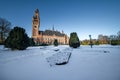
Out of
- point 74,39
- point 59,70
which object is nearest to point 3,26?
point 59,70

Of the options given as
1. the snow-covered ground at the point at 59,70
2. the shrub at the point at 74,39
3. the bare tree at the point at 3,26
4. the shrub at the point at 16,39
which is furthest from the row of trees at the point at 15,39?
the shrub at the point at 74,39

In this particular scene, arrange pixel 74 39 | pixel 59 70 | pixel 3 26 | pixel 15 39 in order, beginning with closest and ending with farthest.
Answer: pixel 59 70
pixel 3 26
pixel 15 39
pixel 74 39

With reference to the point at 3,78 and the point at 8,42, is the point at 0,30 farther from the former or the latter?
the point at 3,78

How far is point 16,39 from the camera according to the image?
15375 millimetres

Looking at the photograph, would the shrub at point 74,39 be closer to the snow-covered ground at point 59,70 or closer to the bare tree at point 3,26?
the bare tree at point 3,26

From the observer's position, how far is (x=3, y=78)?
400 cm

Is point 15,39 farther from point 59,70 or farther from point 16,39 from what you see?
point 59,70

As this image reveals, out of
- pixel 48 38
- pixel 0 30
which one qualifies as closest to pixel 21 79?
pixel 0 30

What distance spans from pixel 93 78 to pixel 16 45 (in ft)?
44.2

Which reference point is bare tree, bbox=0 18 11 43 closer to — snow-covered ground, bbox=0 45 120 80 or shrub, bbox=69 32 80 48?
snow-covered ground, bbox=0 45 120 80

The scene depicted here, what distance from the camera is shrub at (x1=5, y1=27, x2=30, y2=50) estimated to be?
1536cm

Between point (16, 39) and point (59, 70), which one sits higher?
point (16, 39)

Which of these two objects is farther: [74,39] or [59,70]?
[74,39]

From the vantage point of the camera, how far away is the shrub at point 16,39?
1536cm
